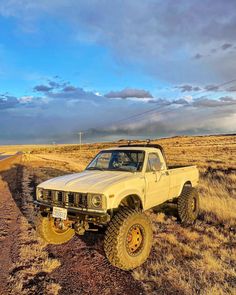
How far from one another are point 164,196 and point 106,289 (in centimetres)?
318

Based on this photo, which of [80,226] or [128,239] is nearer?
[128,239]

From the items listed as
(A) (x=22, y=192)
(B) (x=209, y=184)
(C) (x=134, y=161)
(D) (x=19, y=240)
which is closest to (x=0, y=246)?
(D) (x=19, y=240)

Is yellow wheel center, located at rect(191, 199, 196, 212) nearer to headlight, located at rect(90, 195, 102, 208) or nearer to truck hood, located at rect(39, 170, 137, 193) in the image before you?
truck hood, located at rect(39, 170, 137, 193)

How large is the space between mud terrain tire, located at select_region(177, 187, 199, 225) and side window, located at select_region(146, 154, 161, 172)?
52.7 inches

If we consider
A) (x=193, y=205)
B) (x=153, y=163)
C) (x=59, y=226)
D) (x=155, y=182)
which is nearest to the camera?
(x=59, y=226)

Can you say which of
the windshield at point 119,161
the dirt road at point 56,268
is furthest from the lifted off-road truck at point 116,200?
the dirt road at point 56,268

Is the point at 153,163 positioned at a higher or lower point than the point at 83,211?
higher

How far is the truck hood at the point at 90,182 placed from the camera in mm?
5580

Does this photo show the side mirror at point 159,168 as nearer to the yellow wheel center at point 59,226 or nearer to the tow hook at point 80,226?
the tow hook at point 80,226

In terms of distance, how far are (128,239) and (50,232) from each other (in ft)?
5.96

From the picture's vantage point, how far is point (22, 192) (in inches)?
521

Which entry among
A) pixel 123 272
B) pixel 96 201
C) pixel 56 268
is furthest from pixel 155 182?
pixel 56 268

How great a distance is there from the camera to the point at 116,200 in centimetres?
558

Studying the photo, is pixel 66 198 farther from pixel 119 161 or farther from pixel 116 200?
pixel 119 161
